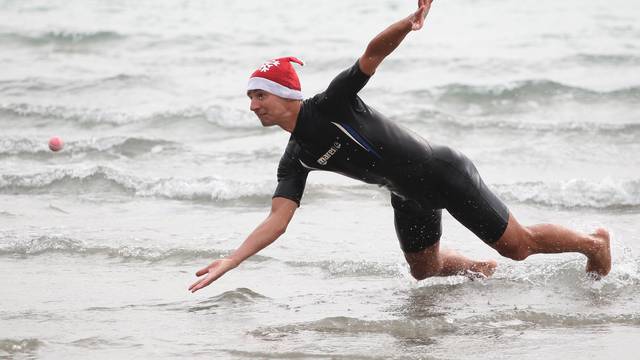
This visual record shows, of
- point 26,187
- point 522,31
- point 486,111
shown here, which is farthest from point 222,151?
point 522,31

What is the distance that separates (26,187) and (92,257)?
125 inches

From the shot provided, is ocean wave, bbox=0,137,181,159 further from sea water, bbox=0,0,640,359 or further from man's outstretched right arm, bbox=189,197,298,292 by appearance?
man's outstretched right arm, bbox=189,197,298,292

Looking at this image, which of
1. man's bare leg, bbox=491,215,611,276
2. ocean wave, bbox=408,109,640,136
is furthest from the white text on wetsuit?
ocean wave, bbox=408,109,640,136

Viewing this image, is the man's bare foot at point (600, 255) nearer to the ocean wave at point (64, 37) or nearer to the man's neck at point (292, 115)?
the man's neck at point (292, 115)

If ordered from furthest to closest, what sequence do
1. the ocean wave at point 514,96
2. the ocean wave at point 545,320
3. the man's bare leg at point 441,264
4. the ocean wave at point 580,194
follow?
the ocean wave at point 514,96
the ocean wave at point 580,194
the man's bare leg at point 441,264
the ocean wave at point 545,320

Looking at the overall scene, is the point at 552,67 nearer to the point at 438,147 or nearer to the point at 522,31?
the point at 522,31

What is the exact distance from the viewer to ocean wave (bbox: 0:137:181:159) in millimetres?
13648

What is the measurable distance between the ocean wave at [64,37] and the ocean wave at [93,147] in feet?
29.0

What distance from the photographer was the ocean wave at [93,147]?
13648 millimetres

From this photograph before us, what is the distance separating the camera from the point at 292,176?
6.63 metres

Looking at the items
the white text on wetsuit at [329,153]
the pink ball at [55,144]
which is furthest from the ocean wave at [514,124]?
the white text on wetsuit at [329,153]

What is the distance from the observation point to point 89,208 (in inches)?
427

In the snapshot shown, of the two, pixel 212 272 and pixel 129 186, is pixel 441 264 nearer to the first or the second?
pixel 212 272

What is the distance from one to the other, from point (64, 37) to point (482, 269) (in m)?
16.9
